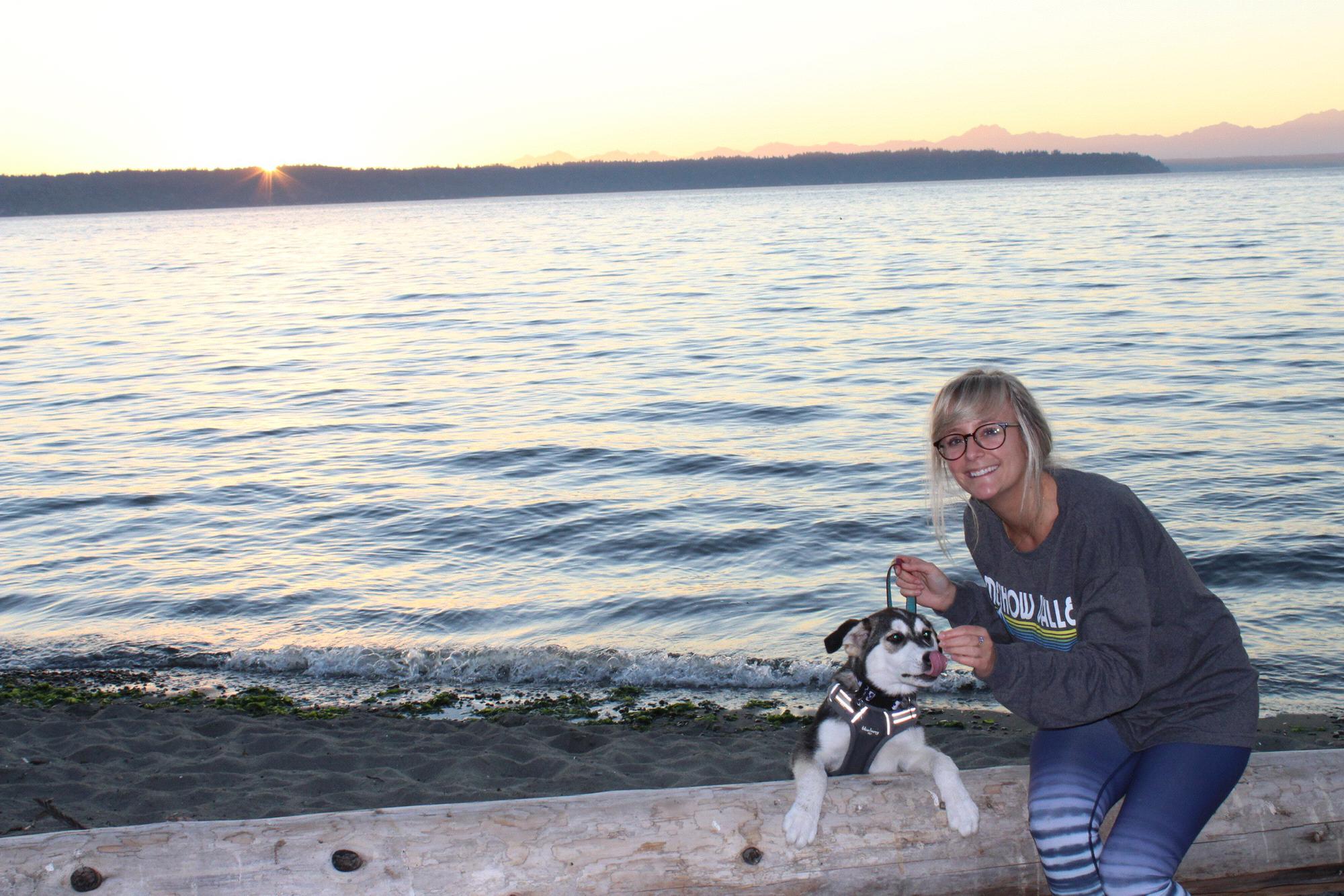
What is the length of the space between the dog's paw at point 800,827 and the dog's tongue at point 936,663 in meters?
0.83

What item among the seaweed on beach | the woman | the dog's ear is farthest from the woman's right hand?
the seaweed on beach

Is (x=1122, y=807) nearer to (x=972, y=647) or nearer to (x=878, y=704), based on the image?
(x=972, y=647)

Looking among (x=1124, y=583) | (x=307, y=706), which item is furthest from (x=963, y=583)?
(x=307, y=706)

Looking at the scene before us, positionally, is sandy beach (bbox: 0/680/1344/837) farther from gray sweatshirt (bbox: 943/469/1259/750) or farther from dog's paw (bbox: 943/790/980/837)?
gray sweatshirt (bbox: 943/469/1259/750)

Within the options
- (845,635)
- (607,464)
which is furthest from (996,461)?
(607,464)

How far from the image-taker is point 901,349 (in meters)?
24.4

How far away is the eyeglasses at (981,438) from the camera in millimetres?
A: 3844

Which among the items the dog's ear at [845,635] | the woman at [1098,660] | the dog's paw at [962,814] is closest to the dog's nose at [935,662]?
the dog's ear at [845,635]

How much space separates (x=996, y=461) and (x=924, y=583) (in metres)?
0.75

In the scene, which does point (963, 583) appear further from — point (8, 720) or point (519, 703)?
point (8, 720)

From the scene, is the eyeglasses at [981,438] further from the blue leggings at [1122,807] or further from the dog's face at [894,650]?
the blue leggings at [1122,807]

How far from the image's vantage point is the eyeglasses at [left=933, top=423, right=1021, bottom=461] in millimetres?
3844

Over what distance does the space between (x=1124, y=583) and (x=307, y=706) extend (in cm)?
673

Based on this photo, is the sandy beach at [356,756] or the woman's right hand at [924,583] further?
the sandy beach at [356,756]
